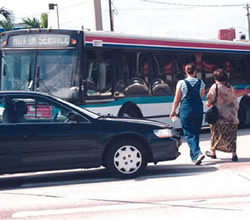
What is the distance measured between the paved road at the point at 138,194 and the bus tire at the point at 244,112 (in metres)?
8.40

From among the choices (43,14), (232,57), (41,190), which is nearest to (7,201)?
(41,190)

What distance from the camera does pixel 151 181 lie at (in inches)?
346

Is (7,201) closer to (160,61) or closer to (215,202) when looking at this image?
(215,202)

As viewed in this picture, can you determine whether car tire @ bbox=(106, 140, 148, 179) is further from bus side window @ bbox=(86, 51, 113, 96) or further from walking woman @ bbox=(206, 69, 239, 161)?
bus side window @ bbox=(86, 51, 113, 96)

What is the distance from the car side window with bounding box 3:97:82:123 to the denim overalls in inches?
92.5

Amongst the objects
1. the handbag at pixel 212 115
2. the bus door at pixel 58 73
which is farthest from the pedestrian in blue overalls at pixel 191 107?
the bus door at pixel 58 73

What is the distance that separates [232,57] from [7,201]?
491 inches

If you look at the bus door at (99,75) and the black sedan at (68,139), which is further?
the bus door at (99,75)

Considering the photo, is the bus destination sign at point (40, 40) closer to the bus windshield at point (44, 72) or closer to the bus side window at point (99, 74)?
the bus windshield at point (44, 72)

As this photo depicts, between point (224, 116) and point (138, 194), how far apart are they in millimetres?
3516

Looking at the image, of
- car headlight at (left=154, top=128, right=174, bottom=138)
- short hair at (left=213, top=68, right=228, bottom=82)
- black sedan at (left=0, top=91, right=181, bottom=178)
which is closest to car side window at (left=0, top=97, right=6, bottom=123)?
black sedan at (left=0, top=91, right=181, bottom=178)

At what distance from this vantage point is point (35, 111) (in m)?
8.95

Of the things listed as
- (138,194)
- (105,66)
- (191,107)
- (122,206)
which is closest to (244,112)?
(105,66)

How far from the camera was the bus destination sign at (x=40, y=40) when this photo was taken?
13.7m
